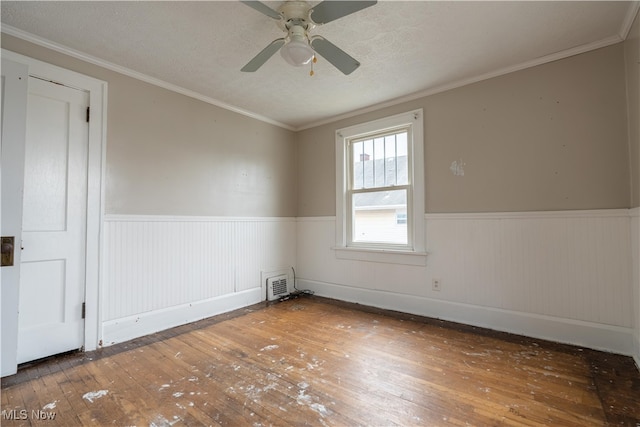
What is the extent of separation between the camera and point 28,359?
216 centimetres

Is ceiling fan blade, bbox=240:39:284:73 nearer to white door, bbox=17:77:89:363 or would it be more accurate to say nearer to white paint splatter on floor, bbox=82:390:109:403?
white door, bbox=17:77:89:363

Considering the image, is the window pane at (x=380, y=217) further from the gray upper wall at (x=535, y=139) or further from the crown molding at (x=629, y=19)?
the crown molding at (x=629, y=19)

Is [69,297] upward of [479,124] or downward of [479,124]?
downward

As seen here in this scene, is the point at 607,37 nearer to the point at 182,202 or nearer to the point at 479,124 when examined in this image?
the point at 479,124

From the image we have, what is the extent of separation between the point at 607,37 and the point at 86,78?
4.11 metres

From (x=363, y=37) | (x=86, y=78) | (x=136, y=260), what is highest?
(x=363, y=37)

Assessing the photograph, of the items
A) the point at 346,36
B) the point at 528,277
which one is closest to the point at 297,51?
the point at 346,36

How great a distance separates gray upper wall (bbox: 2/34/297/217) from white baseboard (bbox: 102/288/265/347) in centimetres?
95

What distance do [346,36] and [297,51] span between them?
24.4 inches

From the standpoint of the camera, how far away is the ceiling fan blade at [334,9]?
5.02ft

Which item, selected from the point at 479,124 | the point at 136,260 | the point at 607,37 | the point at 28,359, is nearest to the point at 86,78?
the point at 136,260

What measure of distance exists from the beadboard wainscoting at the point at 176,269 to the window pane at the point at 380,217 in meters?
1.18

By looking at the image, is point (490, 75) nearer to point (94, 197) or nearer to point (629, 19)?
point (629, 19)

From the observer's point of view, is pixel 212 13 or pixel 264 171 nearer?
pixel 212 13
